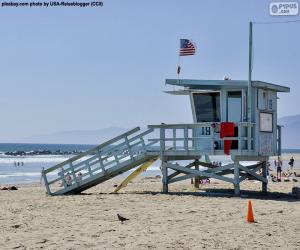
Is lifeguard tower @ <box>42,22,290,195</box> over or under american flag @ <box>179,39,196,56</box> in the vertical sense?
under

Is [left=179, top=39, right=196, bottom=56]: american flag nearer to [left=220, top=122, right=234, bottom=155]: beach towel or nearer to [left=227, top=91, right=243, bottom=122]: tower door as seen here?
[left=227, top=91, right=243, bottom=122]: tower door

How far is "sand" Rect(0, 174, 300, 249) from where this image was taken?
11.2m

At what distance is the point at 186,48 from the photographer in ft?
70.1

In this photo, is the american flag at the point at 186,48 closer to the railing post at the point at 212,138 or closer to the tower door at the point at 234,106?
the tower door at the point at 234,106

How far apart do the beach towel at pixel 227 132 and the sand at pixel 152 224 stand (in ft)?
5.67

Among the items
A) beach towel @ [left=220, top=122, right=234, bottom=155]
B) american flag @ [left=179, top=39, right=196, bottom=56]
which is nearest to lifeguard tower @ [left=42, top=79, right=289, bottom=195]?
beach towel @ [left=220, top=122, right=234, bottom=155]

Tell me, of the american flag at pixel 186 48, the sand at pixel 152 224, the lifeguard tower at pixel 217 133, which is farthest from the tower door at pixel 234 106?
the sand at pixel 152 224

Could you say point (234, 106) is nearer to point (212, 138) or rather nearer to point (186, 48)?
point (212, 138)

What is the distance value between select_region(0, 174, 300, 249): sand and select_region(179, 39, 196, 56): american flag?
5273 mm

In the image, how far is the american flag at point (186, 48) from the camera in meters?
21.3

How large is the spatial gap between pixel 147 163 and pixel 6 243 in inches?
407

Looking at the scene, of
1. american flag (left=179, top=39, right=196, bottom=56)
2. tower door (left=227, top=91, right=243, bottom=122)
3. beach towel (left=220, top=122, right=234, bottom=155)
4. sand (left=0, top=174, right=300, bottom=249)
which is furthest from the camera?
american flag (left=179, top=39, right=196, bottom=56)

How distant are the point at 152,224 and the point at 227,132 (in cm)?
691

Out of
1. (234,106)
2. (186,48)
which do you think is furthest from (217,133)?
(186,48)
